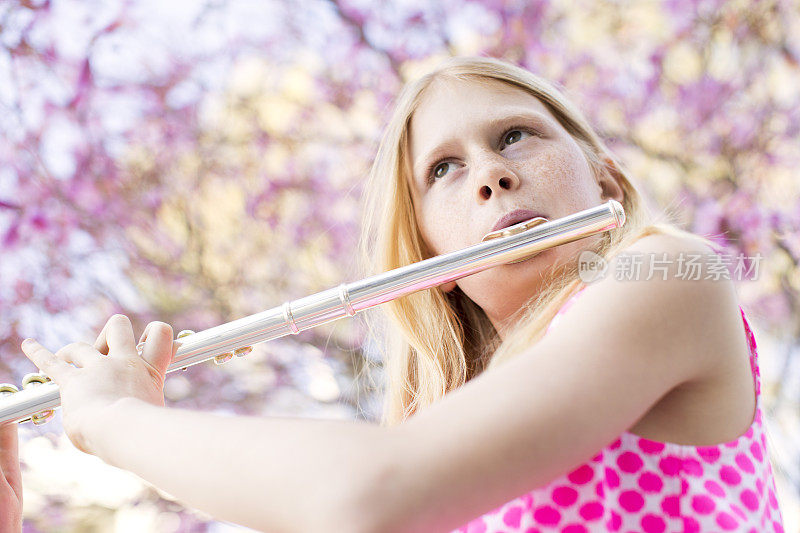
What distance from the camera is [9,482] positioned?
99 centimetres

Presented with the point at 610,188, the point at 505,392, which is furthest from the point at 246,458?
the point at 610,188

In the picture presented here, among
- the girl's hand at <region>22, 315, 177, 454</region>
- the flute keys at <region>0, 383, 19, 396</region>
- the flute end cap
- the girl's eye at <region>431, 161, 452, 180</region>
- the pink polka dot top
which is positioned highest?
the girl's eye at <region>431, 161, 452, 180</region>

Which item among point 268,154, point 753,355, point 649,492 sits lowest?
point 649,492

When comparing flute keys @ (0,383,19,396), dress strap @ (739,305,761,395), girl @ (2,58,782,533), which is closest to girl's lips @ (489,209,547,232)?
girl @ (2,58,782,533)

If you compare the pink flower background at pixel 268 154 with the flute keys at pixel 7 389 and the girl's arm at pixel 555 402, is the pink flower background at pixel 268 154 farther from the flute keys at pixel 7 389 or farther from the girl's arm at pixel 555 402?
the girl's arm at pixel 555 402

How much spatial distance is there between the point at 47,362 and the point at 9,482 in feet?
0.97

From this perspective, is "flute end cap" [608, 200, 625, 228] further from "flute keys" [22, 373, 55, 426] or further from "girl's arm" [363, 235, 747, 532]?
"flute keys" [22, 373, 55, 426]

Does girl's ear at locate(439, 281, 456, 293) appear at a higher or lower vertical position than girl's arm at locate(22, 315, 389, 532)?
higher

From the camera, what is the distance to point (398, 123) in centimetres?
115

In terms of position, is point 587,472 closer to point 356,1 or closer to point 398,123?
point 398,123

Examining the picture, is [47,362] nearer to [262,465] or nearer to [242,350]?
[242,350]

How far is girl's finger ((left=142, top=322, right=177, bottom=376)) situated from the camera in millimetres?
792

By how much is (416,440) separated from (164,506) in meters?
1.78

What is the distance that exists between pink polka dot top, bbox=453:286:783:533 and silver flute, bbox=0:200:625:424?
0.87ft
